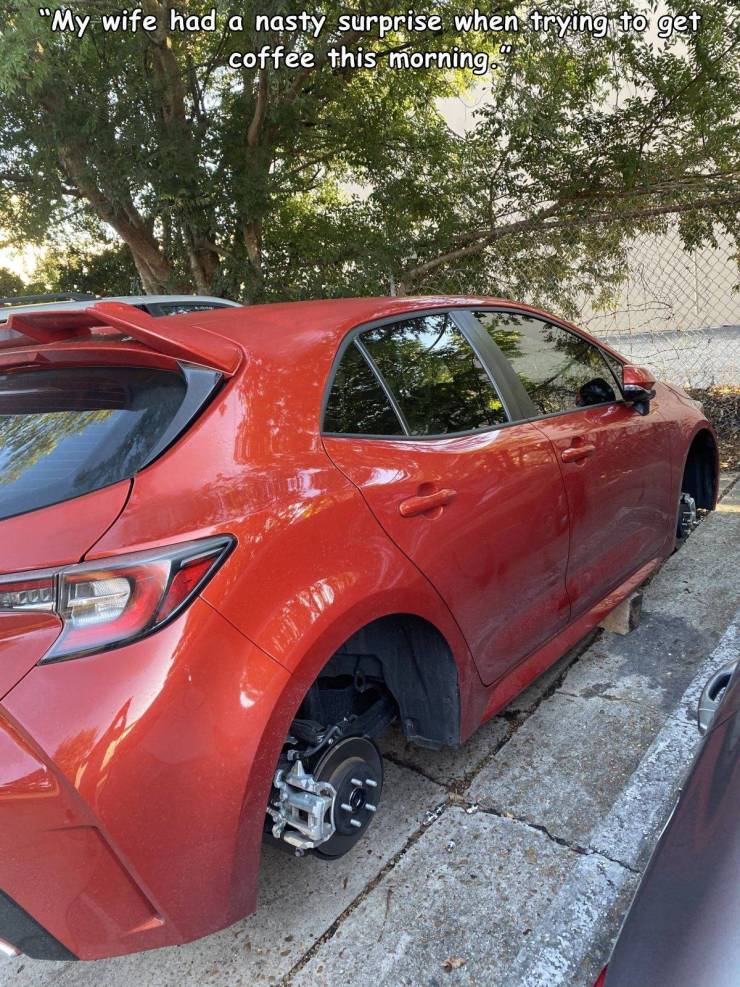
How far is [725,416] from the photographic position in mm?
6430

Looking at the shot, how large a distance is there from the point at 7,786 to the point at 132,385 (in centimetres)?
91

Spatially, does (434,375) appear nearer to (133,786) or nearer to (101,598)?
(101,598)

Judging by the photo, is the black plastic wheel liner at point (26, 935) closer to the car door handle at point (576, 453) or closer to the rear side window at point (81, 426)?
the rear side window at point (81, 426)

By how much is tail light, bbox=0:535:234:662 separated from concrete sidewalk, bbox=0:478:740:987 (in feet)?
3.57

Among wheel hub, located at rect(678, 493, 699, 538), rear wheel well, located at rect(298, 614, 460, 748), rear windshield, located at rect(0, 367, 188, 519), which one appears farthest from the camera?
wheel hub, located at rect(678, 493, 699, 538)

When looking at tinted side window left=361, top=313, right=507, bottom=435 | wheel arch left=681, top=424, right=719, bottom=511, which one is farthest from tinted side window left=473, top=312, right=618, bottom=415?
wheel arch left=681, top=424, right=719, bottom=511

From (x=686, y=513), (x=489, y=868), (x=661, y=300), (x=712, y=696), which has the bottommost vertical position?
(x=489, y=868)

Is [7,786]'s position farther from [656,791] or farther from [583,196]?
[583,196]

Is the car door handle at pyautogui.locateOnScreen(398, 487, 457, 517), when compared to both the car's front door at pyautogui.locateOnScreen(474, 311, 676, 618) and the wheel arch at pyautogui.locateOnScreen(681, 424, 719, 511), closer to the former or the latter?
the car's front door at pyautogui.locateOnScreen(474, 311, 676, 618)

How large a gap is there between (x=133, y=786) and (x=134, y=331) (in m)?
0.99

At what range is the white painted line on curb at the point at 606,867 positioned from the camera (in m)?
1.74

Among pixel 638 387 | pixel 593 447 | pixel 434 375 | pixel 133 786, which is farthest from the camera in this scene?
pixel 638 387

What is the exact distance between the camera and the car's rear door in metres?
2.01

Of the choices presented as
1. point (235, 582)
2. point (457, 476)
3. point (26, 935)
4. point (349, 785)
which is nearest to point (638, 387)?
point (457, 476)
